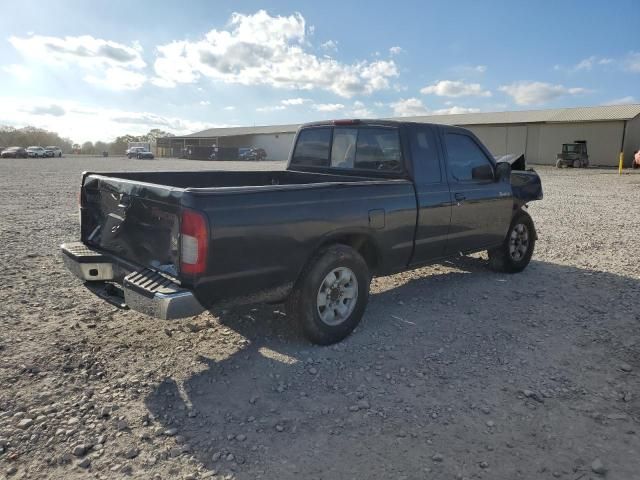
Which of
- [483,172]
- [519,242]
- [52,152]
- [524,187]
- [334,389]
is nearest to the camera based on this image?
[334,389]

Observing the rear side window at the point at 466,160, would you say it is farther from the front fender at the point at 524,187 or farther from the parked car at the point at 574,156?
the parked car at the point at 574,156

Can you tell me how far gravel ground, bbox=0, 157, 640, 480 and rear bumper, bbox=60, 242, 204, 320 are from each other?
612 mm

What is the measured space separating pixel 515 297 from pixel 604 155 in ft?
136

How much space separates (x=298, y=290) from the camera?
397 cm

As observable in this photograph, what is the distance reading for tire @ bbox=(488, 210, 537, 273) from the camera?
6.38 meters

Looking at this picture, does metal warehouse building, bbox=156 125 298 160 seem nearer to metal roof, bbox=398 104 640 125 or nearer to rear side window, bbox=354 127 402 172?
metal roof, bbox=398 104 640 125

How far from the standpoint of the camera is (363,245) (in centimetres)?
452

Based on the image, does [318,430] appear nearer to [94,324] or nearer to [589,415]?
[589,415]

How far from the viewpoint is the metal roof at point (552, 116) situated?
3969 cm

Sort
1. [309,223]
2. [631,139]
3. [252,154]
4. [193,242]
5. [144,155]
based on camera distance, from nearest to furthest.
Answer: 1. [193,242]
2. [309,223]
3. [631,139]
4. [144,155]
5. [252,154]

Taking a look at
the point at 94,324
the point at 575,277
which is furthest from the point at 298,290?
the point at 575,277

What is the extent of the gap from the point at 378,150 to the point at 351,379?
8.20 feet

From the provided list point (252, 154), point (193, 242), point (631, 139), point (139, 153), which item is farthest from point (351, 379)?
point (139, 153)

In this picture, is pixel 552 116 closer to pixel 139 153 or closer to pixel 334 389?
pixel 139 153
